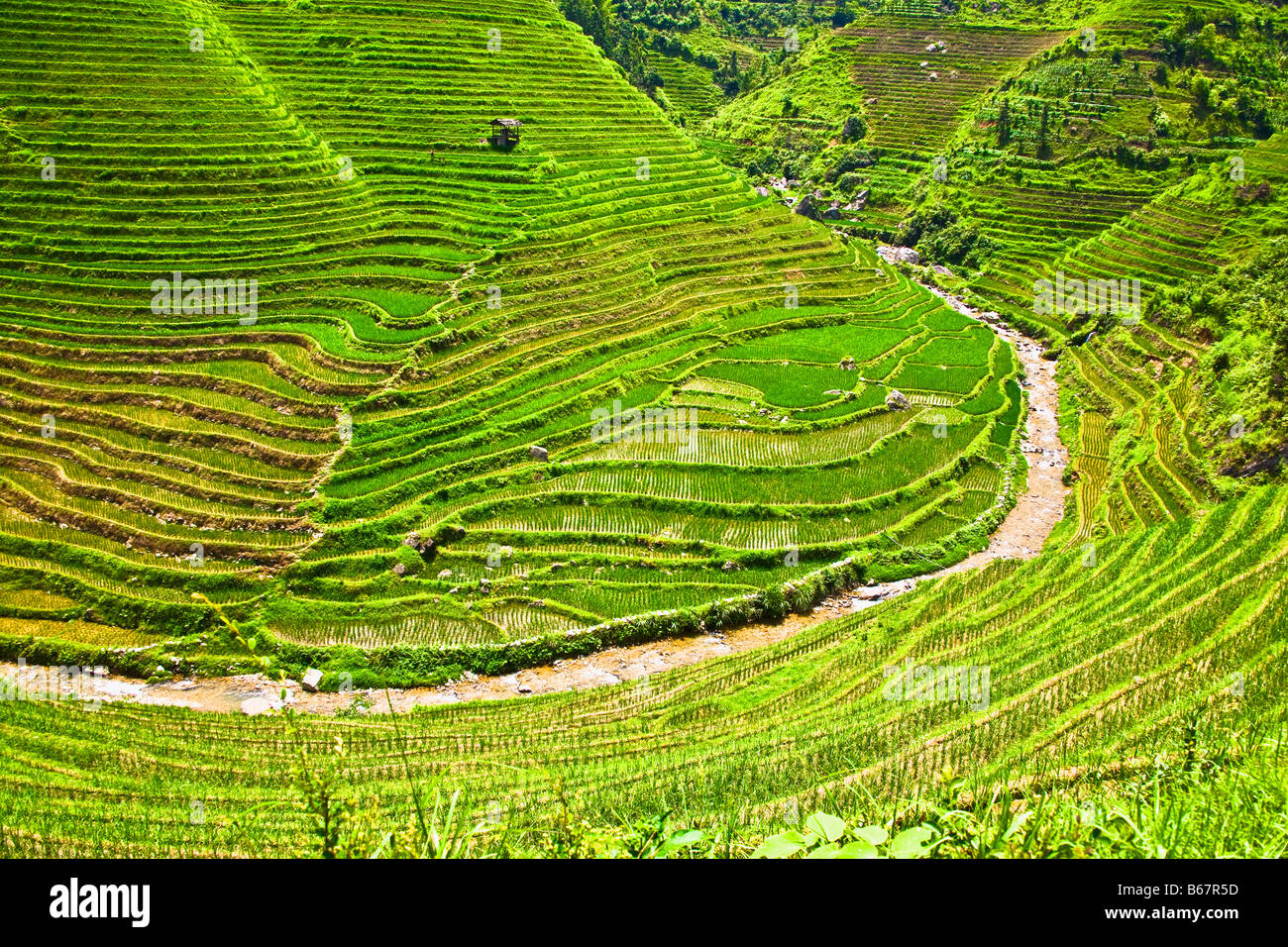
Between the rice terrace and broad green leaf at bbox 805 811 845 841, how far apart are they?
0.12 feet

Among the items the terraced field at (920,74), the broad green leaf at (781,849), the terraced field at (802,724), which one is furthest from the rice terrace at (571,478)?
the terraced field at (920,74)

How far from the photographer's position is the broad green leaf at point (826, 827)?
125 inches

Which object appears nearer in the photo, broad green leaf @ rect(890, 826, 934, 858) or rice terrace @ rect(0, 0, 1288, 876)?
broad green leaf @ rect(890, 826, 934, 858)

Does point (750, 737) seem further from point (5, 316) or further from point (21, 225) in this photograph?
point (21, 225)

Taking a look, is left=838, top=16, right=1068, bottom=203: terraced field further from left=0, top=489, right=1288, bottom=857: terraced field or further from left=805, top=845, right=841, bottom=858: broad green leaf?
left=805, top=845, right=841, bottom=858: broad green leaf

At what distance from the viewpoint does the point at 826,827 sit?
323cm

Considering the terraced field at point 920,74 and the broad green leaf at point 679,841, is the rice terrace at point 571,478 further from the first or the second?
the terraced field at point 920,74

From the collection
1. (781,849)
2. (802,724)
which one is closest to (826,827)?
(781,849)

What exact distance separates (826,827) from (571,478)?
19998 mm

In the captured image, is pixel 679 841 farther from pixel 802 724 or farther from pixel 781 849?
pixel 802 724

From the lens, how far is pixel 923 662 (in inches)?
625

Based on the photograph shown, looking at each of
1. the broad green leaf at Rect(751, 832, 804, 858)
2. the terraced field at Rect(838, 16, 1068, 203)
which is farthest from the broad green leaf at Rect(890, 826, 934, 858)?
the terraced field at Rect(838, 16, 1068, 203)

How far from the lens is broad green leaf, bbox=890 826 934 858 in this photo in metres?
2.94
